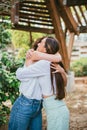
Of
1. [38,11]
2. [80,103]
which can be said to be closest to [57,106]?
[80,103]

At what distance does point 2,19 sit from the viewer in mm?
5020

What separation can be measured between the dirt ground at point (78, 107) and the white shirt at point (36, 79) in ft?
9.19

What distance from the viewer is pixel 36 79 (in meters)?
3.15

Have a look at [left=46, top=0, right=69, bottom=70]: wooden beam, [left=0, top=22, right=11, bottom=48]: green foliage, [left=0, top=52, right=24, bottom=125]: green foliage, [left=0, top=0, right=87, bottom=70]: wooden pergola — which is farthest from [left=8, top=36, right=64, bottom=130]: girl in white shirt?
[left=46, top=0, right=69, bottom=70]: wooden beam

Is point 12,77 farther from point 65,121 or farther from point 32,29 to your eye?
point 32,29

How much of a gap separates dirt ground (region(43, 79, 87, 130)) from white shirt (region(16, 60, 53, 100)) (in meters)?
2.80

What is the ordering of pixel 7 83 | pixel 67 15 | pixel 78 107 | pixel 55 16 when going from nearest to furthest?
1. pixel 7 83
2. pixel 78 107
3. pixel 55 16
4. pixel 67 15

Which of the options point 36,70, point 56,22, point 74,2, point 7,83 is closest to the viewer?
point 36,70

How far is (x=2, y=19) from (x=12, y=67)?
2.30 feet

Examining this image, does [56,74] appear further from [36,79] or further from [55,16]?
[55,16]

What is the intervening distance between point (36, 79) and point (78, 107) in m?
5.03

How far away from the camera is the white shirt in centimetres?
310

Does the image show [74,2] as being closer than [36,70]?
No

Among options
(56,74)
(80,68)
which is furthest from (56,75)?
(80,68)
